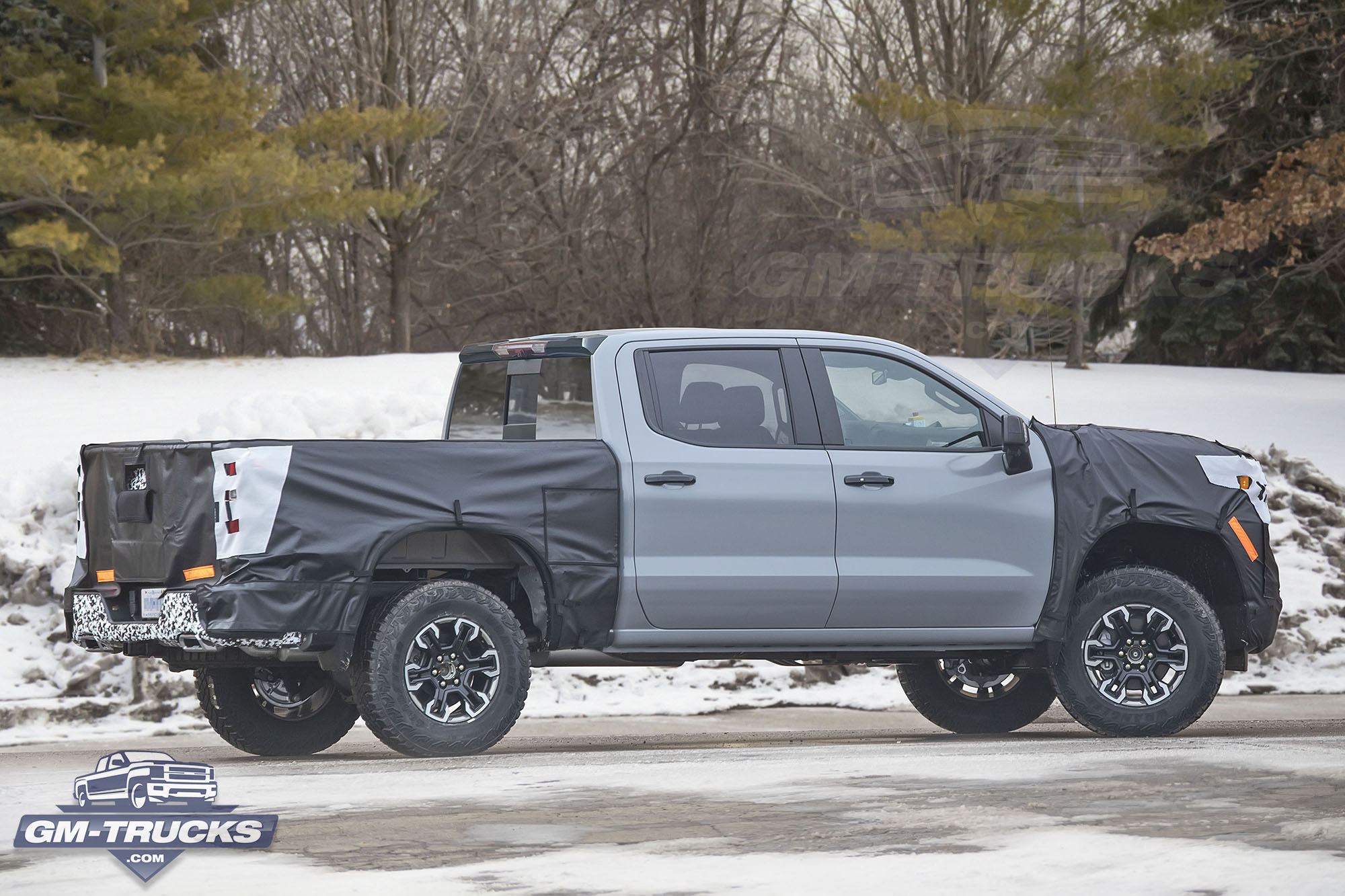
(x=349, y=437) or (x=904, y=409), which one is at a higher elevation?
(x=904, y=409)

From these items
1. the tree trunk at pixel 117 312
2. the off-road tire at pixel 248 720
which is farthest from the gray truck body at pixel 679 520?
the tree trunk at pixel 117 312

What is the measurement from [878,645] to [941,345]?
109ft

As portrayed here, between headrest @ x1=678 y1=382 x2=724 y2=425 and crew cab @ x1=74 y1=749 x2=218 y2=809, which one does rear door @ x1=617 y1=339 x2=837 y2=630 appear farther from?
crew cab @ x1=74 y1=749 x2=218 y2=809

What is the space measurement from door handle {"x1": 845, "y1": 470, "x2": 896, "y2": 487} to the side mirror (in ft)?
1.98

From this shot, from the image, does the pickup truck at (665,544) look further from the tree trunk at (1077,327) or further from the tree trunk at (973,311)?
the tree trunk at (973,311)

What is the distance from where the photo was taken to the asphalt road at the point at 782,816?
200 inches

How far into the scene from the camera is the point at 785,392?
8.32m

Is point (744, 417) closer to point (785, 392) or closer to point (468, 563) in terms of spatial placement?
point (785, 392)

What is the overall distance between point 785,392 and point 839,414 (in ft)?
0.95

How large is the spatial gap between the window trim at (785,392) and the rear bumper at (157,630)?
6.45ft

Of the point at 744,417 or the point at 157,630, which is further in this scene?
the point at 744,417

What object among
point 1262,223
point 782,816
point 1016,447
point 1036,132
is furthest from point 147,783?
point 1036,132

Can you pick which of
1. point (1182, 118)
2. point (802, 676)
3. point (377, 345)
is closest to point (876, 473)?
point (802, 676)

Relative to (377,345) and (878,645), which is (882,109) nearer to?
(377,345)
